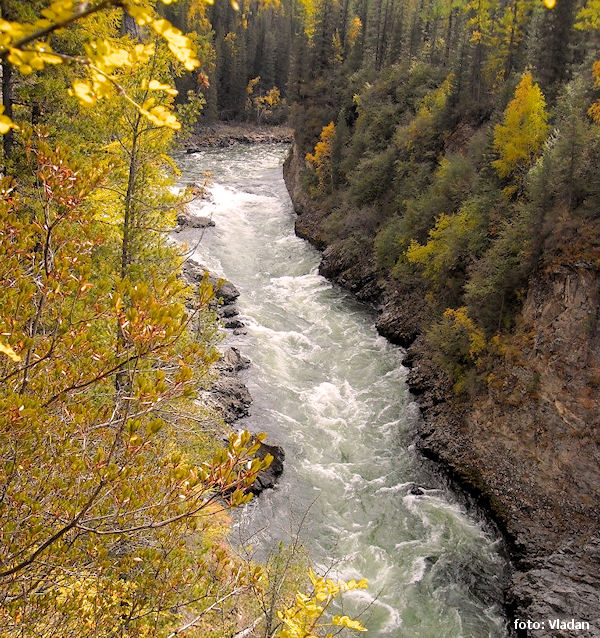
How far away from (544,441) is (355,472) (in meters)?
5.71

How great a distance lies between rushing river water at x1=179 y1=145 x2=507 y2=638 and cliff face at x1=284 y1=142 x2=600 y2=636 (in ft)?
2.93

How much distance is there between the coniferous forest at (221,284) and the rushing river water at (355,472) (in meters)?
0.91

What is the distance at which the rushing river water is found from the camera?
12953 millimetres

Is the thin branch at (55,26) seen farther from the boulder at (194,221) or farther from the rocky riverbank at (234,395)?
the boulder at (194,221)

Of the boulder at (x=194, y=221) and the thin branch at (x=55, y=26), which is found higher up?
the thin branch at (x=55, y=26)

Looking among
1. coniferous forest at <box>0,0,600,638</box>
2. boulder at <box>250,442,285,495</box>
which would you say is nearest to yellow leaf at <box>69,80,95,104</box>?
coniferous forest at <box>0,0,600,638</box>

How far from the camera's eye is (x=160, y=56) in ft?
33.2

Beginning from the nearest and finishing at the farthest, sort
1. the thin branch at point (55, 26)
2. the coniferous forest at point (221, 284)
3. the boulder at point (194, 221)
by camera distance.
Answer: the thin branch at point (55, 26)
the coniferous forest at point (221, 284)
the boulder at point (194, 221)

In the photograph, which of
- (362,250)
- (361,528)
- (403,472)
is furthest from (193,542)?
(362,250)

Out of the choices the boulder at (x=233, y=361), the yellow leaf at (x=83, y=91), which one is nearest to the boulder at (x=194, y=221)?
the boulder at (x=233, y=361)

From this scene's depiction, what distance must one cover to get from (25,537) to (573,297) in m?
16.1

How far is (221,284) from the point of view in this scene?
4.11 m

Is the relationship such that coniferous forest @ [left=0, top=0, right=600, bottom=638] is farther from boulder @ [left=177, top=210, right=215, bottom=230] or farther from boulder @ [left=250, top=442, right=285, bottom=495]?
boulder @ [left=177, top=210, right=215, bottom=230]

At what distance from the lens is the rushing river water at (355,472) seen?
13.0 metres
